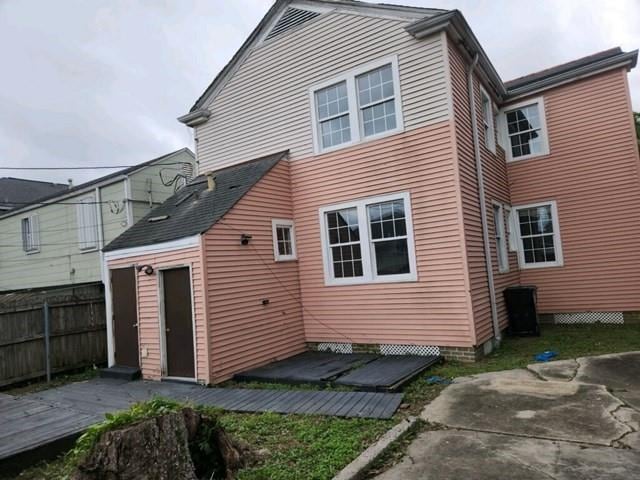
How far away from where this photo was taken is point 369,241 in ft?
28.2

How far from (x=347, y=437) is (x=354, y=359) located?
3895mm

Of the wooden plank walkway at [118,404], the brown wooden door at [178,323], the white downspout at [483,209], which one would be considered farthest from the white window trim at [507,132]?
the brown wooden door at [178,323]

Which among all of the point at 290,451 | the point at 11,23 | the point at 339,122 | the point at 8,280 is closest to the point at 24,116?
the point at 8,280

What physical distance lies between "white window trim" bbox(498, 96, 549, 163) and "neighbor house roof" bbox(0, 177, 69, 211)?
843 inches

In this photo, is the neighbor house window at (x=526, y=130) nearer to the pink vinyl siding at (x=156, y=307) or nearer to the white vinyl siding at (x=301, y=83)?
the white vinyl siding at (x=301, y=83)

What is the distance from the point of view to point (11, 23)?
37.3 ft

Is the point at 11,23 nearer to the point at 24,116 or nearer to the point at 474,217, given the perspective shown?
the point at 474,217

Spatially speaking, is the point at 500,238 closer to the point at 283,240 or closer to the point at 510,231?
the point at 510,231

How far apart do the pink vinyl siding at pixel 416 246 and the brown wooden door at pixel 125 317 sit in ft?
12.0

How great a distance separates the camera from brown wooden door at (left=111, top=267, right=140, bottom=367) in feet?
27.5

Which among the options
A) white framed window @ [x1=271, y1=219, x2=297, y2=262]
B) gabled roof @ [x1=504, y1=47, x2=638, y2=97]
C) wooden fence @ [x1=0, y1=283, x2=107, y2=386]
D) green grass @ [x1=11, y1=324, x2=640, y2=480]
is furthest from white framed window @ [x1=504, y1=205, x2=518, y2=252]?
wooden fence @ [x1=0, y1=283, x2=107, y2=386]

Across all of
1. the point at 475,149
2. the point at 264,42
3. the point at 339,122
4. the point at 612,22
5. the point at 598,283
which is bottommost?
the point at 598,283

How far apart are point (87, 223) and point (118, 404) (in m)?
11.4

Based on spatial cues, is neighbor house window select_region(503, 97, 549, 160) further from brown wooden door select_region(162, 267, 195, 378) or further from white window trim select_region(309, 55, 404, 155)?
brown wooden door select_region(162, 267, 195, 378)
